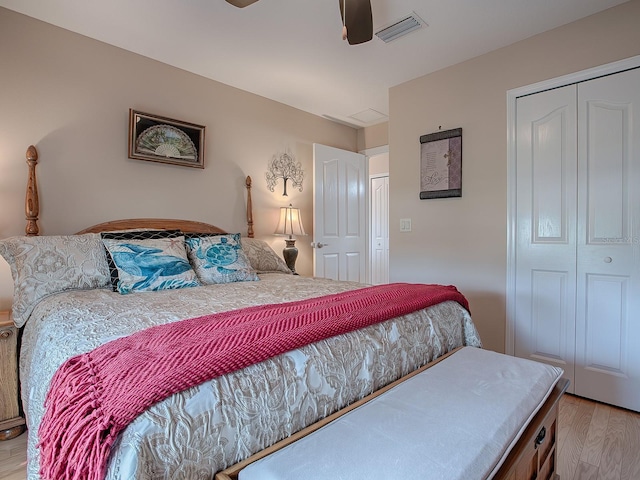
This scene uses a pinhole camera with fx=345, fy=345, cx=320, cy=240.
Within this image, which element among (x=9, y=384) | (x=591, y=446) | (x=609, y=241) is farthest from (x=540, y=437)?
(x=9, y=384)

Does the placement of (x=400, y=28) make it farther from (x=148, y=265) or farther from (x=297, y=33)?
(x=148, y=265)

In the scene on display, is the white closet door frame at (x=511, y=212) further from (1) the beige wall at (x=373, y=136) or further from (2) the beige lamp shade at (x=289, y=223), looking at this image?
(2) the beige lamp shade at (x=289, y=223)

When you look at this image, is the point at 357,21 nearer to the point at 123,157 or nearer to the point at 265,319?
the point at 265,319

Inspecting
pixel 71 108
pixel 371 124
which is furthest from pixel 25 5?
pixel 371 124

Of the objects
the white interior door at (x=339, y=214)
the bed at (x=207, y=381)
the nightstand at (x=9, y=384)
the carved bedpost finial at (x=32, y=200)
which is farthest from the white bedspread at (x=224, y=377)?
the white interior door at (x=339, y=214)

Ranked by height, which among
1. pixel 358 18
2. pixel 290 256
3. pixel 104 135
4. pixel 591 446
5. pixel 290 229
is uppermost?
pixel 358 18

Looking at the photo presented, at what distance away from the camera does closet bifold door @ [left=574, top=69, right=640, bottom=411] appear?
2.09 metres

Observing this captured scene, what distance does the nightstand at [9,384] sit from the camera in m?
1.80

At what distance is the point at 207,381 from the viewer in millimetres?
828

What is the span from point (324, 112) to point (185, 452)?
367 cm

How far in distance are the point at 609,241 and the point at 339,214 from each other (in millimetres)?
2414

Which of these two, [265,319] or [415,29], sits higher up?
[415,29]

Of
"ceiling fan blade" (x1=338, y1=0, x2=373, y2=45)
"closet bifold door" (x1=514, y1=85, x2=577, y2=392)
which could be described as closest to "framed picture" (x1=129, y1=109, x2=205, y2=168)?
"ceiling fan blade" (x1=338, y1=0, x2=373, y2=45)

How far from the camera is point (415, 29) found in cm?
234
